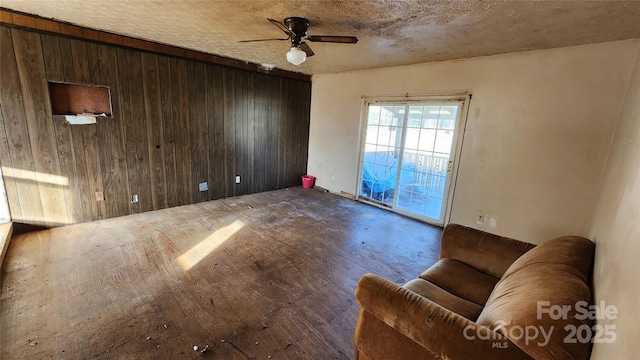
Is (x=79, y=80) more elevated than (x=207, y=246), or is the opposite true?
(x=79, y=80)

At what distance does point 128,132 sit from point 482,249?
432cm

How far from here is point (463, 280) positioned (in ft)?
6.06

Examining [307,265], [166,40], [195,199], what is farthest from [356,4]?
[195,199]

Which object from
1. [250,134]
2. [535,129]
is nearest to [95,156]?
[250,134]

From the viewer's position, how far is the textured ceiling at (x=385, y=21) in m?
2.09

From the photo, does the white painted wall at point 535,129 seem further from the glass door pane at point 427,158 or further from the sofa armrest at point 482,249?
the sofa armrest at point 482,249

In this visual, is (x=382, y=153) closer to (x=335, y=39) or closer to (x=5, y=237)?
(x=335, y=39)

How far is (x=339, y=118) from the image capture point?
17.1 ft

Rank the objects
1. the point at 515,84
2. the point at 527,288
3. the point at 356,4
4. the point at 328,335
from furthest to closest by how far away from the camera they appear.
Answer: the point at 515,84
the point at 356,4
the point at 328,335
the point at 527,288

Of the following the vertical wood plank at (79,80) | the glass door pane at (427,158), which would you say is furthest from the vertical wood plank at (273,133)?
the vertical wood plank at (79,80)

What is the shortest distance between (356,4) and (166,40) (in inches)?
106

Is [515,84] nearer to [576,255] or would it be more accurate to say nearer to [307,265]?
[576,255]

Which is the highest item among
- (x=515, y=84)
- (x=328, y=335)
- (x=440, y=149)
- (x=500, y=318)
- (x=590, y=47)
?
(x=590, y=47)

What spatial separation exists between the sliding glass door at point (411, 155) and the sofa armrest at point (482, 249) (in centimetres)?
186
